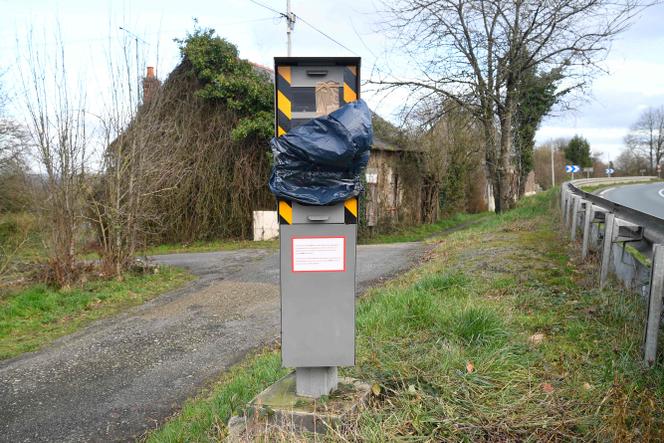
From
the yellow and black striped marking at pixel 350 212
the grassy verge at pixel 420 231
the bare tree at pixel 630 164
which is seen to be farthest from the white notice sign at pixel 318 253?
the bare tree at pixel 630 164

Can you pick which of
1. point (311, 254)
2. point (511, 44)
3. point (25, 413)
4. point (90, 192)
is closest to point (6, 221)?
point (90, 192)

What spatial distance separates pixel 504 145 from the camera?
1925 centimetres

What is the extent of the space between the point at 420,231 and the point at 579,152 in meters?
53.3

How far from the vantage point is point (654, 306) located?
3740mm

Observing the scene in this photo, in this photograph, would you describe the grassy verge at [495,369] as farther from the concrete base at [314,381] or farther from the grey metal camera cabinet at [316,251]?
the grey metal camera cabinet at [316,251]

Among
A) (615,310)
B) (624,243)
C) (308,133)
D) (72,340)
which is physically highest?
(308,133)

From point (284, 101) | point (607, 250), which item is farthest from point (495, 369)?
point (607, 250)

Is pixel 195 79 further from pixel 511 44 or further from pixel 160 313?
pixel 160 313

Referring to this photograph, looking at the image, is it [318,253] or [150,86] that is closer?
[318,253]

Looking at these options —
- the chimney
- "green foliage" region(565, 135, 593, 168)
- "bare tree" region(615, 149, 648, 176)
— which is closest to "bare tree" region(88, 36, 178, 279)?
the chimney

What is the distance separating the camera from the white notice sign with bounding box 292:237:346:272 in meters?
3.41

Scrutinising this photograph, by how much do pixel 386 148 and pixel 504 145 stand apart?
5947 mm

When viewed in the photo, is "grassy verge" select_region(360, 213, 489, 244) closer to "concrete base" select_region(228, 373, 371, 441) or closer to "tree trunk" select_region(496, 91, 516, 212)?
"tree trunk" select_region(496, 91, 516, 212)

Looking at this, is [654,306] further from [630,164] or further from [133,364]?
[630,164]
